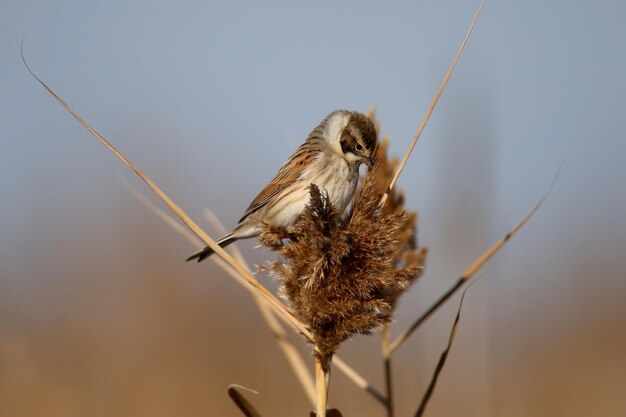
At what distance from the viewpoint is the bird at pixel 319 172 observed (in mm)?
3049

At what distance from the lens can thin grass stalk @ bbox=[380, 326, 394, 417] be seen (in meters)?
2.21

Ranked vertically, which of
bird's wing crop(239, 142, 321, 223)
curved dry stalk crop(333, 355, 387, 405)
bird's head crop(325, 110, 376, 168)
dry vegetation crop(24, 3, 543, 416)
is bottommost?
curved dry stalk crop(333, 355, 387, 405)

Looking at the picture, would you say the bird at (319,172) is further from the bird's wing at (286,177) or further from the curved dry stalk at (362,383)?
the curved dry stalk at (362,383)

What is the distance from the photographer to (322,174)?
3230 mm

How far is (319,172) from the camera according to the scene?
325cm

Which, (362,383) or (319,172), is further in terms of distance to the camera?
(319,172)

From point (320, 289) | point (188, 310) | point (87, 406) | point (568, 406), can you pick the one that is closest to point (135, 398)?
point (87, 406)

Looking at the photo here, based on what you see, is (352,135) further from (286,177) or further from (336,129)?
(286,177)

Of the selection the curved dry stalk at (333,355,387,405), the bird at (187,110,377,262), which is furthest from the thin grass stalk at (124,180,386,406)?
the bird at (187,110,377,262)

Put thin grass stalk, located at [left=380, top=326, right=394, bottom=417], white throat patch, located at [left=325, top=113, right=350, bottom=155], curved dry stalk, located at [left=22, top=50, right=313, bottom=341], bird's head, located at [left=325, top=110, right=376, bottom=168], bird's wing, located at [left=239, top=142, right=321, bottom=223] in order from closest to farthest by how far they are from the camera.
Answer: curved dry stalk, located at [left=22, top=50, right=313, bottom=341], thin grass stalk, located at [left=380, top=326, right=394, bottom=417], bird's head, located at [left=325, top=110, right=376, bottom=168], white throat patch, located at [left=325, top=113, right=350, bottom=155], bird's wing, located at [left=239, top=142, right=321, bottom=223]

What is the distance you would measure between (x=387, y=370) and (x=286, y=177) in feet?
4.60

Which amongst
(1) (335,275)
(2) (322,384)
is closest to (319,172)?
(1) (335,275)

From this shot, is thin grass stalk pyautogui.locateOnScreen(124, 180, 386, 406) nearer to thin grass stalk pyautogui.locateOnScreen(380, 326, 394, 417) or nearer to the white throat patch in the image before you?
thin grass stalk pyautogui.locateOnScreen(380, 326, 394, 417)

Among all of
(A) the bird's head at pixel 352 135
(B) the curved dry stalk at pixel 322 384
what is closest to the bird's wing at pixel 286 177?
(A) the bird's head at pixel 352 135
